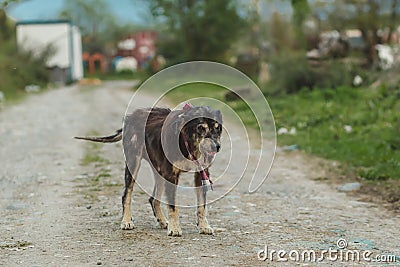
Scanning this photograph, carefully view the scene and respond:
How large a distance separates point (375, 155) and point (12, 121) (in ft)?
36.7

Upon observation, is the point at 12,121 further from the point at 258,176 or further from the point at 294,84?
the point at 258,176

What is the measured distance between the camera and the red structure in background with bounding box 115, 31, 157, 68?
83150 mm

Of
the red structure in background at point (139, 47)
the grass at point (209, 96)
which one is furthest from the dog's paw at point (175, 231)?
the red structure in background at point (139, 47)

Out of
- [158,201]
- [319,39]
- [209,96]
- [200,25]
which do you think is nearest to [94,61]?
[200,25]

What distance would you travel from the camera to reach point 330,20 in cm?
3372

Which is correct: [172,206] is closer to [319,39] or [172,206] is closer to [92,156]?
[92,156]

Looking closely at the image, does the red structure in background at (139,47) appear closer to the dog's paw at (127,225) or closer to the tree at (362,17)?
the tree at (362,17)

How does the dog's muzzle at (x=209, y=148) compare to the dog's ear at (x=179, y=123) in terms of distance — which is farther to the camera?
the dog's ear at (x=179, y=123)

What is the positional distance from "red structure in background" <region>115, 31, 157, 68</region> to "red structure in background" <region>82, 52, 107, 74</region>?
4.92m

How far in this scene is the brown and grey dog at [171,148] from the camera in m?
6.61

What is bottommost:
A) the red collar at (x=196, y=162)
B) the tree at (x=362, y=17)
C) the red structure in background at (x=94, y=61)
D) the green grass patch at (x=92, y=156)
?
the red structure in background at (x=94, y=61)

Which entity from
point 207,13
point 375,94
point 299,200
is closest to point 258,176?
point 299,200

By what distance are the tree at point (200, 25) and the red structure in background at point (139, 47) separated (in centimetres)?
4186

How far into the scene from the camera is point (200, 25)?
39750 mm
